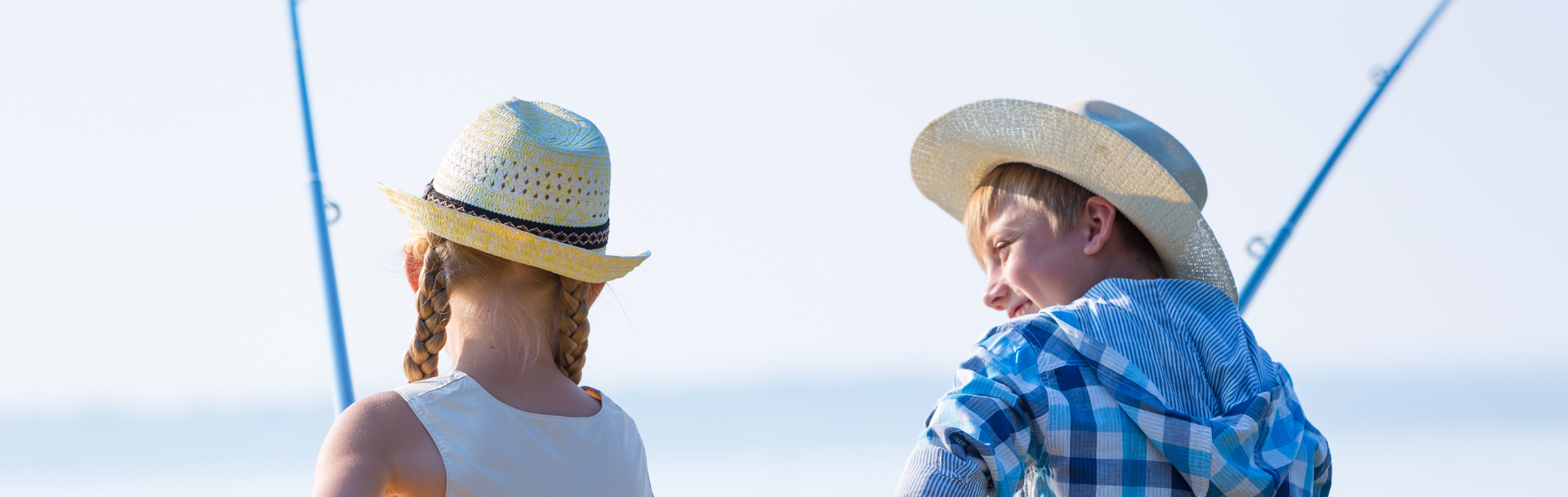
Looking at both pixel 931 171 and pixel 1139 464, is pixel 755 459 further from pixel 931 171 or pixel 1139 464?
pixel 1139 464

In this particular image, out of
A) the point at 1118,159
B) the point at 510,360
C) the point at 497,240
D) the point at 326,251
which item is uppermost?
the point at 1118,159

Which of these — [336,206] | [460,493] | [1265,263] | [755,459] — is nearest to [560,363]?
[460,493]

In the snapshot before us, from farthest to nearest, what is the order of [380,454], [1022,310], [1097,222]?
[1022,310], [1097,222], [380,454]

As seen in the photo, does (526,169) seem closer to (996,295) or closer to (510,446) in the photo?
(510,446)

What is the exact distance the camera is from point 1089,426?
1.29 metres

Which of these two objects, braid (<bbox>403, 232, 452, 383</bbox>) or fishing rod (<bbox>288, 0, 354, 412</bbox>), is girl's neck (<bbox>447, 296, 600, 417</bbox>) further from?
fishing rod (<bbox>288, 0, 354, 412</bbox>)

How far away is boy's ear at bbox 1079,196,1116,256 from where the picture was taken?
59.4 inches

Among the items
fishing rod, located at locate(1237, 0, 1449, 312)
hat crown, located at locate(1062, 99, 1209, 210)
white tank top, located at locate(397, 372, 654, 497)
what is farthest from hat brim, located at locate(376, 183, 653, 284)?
fishing rod, located at locate(1237, 0, 1449, 312)

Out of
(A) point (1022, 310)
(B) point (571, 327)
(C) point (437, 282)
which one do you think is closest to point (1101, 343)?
(A) point (1022, 310)

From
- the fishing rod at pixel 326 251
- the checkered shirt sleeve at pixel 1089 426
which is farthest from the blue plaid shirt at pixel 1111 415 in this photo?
the fishing rod at pixel 326 251

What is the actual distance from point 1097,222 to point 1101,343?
26 cm

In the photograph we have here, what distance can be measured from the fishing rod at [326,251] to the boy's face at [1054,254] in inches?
33.2

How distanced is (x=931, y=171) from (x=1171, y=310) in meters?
0.50

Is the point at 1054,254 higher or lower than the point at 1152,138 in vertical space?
lower
